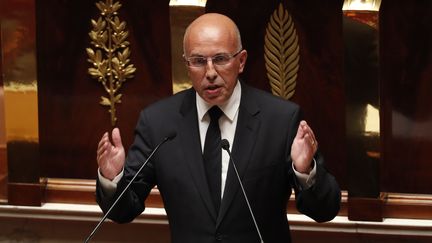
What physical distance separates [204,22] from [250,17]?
2.07 feet

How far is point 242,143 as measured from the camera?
141 centimetres

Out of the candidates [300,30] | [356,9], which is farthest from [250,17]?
[356,9]

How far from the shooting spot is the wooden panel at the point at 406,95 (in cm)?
191

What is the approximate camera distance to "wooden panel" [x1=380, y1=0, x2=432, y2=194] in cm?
191

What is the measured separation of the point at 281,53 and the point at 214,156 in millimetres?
611

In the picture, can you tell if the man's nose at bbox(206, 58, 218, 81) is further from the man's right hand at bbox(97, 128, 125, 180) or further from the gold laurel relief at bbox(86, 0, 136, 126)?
the gold laurel relief at bbox(86, 0, 136, 126)

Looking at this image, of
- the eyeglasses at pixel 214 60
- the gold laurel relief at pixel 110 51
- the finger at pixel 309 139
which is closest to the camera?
the finger at pixel 309 139

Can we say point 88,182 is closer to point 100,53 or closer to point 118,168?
point 100,53

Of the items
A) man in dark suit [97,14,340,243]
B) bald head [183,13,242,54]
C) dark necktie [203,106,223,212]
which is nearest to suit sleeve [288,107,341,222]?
man in dark suit [97,14,340,243]

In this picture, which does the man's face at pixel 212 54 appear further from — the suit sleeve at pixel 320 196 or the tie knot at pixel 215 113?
the suit sleeve at pixel 320 196

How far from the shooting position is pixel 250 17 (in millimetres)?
1994

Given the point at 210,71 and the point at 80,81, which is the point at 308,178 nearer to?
the point at 210,71

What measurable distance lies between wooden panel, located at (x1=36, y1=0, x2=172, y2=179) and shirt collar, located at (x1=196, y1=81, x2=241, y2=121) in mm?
618

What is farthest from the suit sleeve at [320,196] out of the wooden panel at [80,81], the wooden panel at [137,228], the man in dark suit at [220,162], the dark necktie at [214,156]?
the wooden panel at [80,81]
